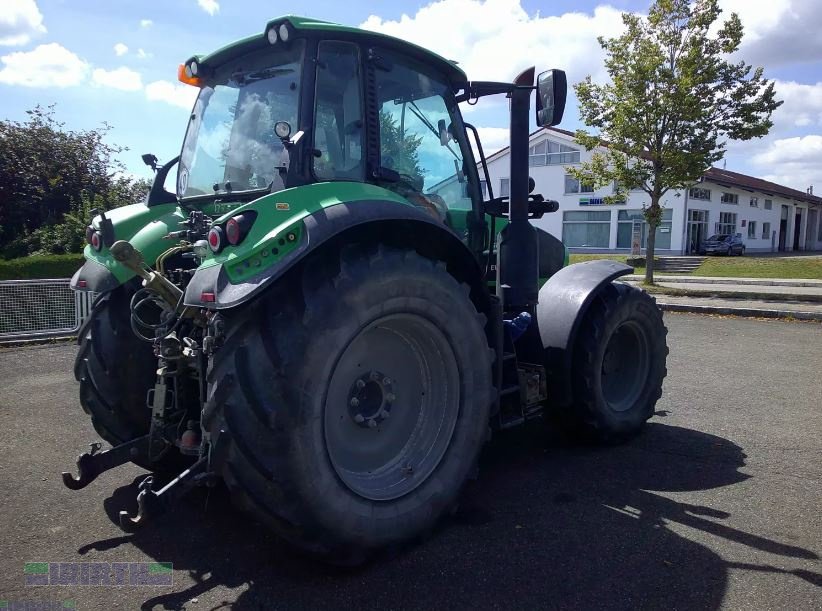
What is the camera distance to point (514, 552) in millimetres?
3086

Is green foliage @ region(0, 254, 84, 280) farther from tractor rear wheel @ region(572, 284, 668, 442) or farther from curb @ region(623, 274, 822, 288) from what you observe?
curb @ region(623, 274, 822, 288)

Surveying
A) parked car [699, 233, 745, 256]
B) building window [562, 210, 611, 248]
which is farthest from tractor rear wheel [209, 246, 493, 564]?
parked car [699, 233, 745, 256]

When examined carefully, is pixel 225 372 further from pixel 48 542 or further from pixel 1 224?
pixel 1 224

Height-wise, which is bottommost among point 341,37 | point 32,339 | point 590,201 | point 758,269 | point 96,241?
point 32,339

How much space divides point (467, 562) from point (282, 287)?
1.61 metres

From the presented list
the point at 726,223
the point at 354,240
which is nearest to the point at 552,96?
the point at 354,240

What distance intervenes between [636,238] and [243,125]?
32.2m

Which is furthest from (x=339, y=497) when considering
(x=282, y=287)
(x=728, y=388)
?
(x=728, y=388)

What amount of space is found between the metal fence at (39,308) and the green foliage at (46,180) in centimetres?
987

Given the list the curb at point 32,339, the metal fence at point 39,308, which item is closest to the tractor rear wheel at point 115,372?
the metal fence at point 39,308

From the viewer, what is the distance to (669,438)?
4949mm

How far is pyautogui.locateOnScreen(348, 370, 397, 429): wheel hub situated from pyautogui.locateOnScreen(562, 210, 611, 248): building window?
34163 millimetres

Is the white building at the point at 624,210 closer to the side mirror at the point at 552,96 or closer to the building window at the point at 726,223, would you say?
the building window at the point at 726,223

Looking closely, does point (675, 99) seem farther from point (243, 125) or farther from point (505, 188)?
point (243, 125)
